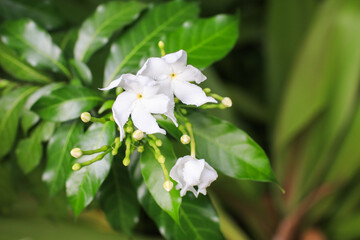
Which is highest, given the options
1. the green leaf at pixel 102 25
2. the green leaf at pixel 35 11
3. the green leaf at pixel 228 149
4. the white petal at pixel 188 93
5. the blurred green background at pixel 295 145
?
the green leaf at pixel 35 11

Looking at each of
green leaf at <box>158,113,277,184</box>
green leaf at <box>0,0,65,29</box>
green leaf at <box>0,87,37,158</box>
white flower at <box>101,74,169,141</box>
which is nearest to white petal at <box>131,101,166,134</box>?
white flower at <box>101,74,169,141</box>

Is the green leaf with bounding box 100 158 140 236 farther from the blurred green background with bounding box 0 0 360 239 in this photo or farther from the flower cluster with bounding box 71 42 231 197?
the blurred green background with bounding box 0 0 360 239

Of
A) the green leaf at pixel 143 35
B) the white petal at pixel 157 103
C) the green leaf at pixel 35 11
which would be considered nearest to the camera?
the white petal at pixel 157 103

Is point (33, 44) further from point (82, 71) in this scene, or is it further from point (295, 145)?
point (295, 145)

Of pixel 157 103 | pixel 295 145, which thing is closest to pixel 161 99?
pixel 157 103

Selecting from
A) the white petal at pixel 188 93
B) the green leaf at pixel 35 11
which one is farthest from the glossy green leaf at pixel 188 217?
the green leaf at pixel 35 11

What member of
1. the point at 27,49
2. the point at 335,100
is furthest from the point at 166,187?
the point at 335,100

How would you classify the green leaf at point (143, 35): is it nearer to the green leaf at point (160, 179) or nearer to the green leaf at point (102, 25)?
the green leaf at point (102, 25)
